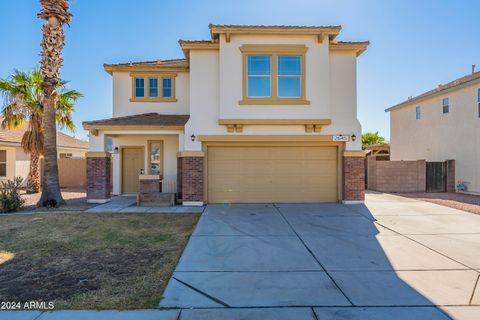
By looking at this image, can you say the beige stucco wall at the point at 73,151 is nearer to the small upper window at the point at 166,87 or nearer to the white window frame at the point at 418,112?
the small upper window at the point at 166,87

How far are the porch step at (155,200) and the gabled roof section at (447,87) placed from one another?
55.8 feet

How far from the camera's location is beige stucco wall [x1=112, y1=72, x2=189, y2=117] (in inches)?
567

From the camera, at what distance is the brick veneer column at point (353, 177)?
12.0m

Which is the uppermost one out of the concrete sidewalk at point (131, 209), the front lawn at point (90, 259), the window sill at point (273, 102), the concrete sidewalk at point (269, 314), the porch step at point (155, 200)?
the window sill at point (273, 102)

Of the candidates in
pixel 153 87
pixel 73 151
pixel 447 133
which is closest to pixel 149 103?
Answer: pixel 153 87

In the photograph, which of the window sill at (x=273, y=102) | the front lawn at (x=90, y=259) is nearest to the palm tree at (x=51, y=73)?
the front lawn at (x=90, y=259)

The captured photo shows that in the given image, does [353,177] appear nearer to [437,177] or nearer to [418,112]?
[437,177]

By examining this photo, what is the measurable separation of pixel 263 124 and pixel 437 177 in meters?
12.0

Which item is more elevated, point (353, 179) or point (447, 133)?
point (447, 133)

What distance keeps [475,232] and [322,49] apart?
8103 millimetres

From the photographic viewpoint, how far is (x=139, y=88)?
14539 mm

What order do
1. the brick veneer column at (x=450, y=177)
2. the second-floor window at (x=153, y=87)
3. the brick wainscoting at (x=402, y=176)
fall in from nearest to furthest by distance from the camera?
the second-floor window at (x=153, y=87) → the brick wainscoting at (x=402, y=176) → the brick veneer column at (x=450, y=177)

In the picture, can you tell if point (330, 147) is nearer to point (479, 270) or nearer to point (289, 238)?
point (289, 238)

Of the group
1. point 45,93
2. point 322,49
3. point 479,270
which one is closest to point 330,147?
point 322,49
